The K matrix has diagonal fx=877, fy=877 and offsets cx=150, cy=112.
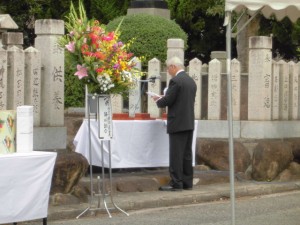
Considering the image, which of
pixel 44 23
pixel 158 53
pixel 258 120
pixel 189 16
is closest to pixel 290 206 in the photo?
pixel 258 120

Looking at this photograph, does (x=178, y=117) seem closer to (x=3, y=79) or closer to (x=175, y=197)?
(x=175, y=197)

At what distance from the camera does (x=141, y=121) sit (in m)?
13.4

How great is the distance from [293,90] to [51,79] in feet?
19.0

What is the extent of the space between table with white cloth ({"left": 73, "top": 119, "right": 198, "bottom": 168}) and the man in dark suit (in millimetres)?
653

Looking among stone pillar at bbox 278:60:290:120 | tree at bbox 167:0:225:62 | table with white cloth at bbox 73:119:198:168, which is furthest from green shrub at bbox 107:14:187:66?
tree at bbox 167:0:225:62

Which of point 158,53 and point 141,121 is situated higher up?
point 158,53

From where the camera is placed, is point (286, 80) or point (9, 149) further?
point (286, 80)

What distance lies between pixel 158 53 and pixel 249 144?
3004 millimetres

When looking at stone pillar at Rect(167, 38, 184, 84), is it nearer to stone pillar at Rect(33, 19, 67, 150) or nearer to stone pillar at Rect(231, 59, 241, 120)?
stone pillar at Rect(231, 59, 241, 120)

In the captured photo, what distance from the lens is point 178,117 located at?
42.1 ft

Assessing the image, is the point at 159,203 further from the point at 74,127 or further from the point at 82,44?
the point at 74,127

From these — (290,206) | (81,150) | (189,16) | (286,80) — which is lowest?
(290,206)

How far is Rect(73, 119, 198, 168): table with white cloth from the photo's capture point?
13117 millimetres

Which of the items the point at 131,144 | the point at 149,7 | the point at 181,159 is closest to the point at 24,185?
the point at 181,159
